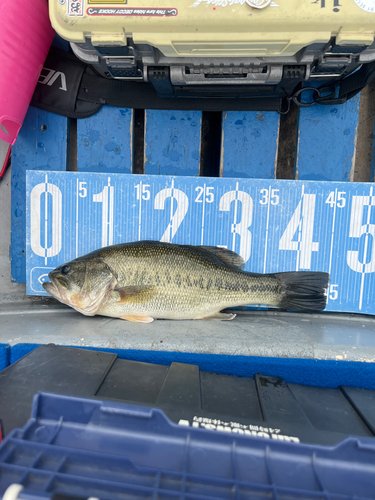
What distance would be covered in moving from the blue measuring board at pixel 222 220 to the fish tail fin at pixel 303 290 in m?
0.20

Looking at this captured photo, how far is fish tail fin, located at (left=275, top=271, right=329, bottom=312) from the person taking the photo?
179 centimetres

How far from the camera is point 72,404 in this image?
90 centimetres

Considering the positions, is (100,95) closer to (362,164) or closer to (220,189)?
(220,189)

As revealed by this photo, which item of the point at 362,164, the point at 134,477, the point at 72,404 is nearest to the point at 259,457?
the point at 134,477

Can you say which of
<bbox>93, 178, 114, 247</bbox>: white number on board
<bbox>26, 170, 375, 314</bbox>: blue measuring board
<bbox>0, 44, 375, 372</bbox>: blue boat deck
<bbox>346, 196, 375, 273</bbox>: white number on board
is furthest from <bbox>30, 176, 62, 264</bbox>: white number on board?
<bbox>346, 196, 375, 273</bbox>: white number on board

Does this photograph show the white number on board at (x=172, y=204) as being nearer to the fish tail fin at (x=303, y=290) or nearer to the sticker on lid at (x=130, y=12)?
the fish tail fin at (x=303, y=290)

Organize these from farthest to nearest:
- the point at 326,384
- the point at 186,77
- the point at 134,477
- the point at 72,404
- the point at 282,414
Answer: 1. the point at 186,77
2. the point at 326,384
3. the point at 282,414
4. the point at 72,404
5. the point at 134,477

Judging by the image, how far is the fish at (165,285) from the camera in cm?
173

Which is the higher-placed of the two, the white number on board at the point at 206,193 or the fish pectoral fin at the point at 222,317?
the white number on board at the point at 206,193

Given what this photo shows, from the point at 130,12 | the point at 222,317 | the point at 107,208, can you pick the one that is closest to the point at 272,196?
the point at 222,317

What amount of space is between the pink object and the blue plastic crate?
5.78 ft

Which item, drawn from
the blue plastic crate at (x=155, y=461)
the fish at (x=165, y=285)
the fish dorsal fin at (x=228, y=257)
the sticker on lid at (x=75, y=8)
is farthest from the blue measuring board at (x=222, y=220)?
the blue plastic crate at (x=155, y=461)

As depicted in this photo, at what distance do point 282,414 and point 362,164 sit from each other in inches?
78.2

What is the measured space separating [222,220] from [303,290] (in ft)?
2.37
